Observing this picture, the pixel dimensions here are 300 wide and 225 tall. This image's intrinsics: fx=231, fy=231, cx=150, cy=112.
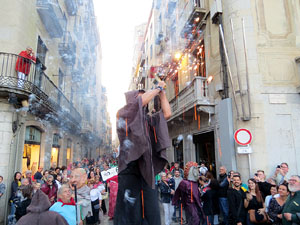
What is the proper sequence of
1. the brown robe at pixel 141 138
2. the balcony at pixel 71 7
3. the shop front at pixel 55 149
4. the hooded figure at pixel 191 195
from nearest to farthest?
the brown robe at pixel 141 138
the hooded figure at pixel 191 195
the shop front at pixel 55 149
the balcony at pixel 71 7

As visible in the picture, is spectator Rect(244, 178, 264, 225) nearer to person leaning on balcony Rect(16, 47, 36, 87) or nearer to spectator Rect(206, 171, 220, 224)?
spectator Rect(206, 171, 220, 224)

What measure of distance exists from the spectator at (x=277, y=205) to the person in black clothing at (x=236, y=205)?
2.13 ft

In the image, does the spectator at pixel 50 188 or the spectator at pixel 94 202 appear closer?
the spectator at pixel 50 188

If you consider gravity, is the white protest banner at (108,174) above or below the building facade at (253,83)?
below

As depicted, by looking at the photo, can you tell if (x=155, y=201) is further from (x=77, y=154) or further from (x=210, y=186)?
(x=77, y=154)

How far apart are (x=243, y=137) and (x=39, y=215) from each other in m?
6.20

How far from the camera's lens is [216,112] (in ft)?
30.1

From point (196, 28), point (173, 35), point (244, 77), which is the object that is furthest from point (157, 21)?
point (244, 77)

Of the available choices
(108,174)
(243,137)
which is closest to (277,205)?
(243,137)

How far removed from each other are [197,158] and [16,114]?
8.48 m

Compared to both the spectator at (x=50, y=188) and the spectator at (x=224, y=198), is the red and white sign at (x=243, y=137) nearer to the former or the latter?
the spectator at (x=224, y=198)

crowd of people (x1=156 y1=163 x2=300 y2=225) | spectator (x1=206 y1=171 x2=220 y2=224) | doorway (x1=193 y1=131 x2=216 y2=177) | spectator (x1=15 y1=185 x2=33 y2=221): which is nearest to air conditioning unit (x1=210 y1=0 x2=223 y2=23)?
doorway (x1=193 y1=131 x2=216 y2=177)

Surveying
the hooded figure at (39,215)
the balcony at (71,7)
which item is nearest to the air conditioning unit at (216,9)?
the hooded figure at (39,215)

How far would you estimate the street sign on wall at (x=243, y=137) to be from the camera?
7.16m
